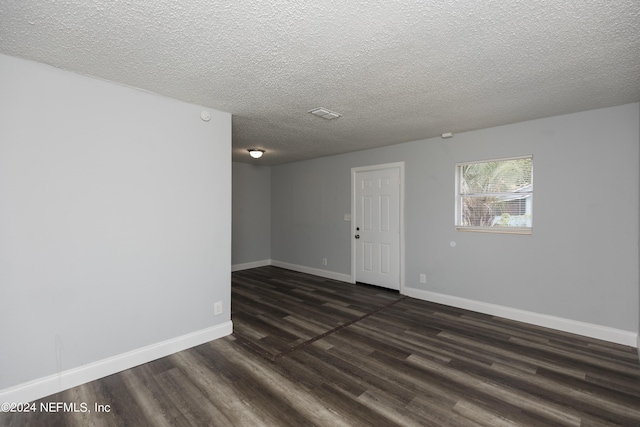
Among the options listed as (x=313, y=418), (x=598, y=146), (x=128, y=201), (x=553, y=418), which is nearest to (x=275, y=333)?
(x=313, y=418)

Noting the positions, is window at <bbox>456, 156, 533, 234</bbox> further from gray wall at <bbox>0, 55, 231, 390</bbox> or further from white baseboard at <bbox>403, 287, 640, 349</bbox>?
gray wall at <bbox>0, 55, 231, 390</bbox>

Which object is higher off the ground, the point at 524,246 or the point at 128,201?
the point at 128,201

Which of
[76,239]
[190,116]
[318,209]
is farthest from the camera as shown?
[318,209]

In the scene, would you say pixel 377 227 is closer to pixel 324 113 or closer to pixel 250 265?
pixel 324 113

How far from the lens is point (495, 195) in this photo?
3.79 metres

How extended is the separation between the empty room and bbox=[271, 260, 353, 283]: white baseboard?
133cm

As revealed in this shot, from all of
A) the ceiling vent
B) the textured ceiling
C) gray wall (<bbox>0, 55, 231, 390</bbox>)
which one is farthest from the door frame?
gray wall (<bbox>0, 55, 231, 390</bbox>)

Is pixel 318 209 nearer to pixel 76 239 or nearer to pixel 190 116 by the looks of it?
pixel 190 116

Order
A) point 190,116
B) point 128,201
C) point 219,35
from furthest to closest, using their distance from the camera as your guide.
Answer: point 190,116 → point 128,201 → point 219,35

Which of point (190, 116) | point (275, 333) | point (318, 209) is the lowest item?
point (275, 333)

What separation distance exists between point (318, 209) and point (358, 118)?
9.25 ft

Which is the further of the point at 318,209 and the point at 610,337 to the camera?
the point at 318,209

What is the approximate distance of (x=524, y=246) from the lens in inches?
138

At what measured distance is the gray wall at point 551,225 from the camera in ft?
9.68
